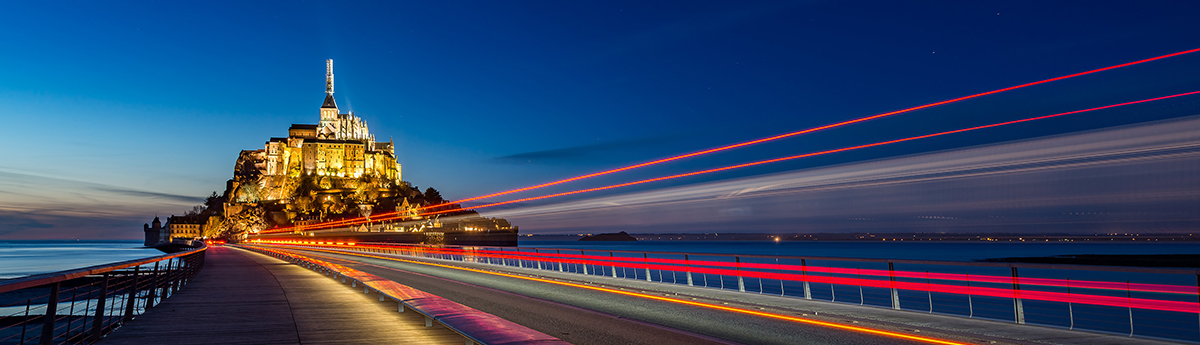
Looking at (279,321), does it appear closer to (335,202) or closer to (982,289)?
(982,289)

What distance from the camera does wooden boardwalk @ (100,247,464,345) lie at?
8.88m

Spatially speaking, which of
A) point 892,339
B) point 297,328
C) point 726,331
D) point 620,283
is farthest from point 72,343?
point 620,283

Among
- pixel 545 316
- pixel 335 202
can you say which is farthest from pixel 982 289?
pixel 335 202

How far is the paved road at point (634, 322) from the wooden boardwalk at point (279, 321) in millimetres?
2016

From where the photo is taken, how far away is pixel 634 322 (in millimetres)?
11445

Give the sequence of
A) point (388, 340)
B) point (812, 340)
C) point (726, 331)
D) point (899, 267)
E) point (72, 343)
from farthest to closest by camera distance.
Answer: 1. point (899, 267)
2. point (726, 331)
3. point (812, 340)
4. point (388, 340)
5. point (72, 343)

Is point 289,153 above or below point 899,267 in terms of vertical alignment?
above

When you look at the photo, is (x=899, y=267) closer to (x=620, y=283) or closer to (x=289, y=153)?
(x=620, y=283)

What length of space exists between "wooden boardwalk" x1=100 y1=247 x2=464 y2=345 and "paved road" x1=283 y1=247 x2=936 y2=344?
2016 millimetres

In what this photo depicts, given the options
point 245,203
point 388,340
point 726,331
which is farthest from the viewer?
point 245,203

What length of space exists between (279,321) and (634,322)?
5401 millimetres

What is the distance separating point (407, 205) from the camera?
17662cm

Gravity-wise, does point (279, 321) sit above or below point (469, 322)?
below

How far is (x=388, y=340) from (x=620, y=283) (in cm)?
1223
